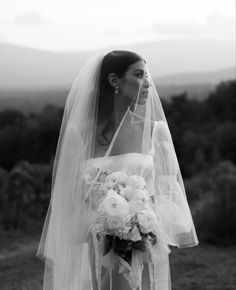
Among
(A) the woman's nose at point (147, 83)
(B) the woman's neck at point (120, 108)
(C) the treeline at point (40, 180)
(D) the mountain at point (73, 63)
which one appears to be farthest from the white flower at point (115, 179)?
(C) the treeline at point (40, 180)

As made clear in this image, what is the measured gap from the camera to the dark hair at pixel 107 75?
10.7 ft

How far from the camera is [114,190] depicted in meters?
3.10

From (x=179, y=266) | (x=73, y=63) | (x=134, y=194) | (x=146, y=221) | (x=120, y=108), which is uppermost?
(x=73, y=63)

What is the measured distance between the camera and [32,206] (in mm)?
8180

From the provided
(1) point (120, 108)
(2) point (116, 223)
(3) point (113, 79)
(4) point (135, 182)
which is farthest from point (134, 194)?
(3) point (113, 79)

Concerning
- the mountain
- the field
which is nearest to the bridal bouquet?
the field

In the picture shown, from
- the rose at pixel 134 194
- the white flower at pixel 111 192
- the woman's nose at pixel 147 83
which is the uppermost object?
the woman's nose at pixel 147 83

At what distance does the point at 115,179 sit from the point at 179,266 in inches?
178

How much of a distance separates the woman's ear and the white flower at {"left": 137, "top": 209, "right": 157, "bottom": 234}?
2.38 ft

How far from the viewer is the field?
6543 mm

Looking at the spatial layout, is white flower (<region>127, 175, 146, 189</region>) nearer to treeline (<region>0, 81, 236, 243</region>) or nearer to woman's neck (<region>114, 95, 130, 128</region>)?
woman's neck (<region>114, 95, 130, 128</region>)

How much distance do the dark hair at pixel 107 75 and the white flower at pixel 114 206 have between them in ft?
1.27

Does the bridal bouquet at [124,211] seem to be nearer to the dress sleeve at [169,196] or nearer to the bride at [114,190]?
the bride at [114,190]

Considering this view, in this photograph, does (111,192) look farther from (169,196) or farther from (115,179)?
(169,196)
